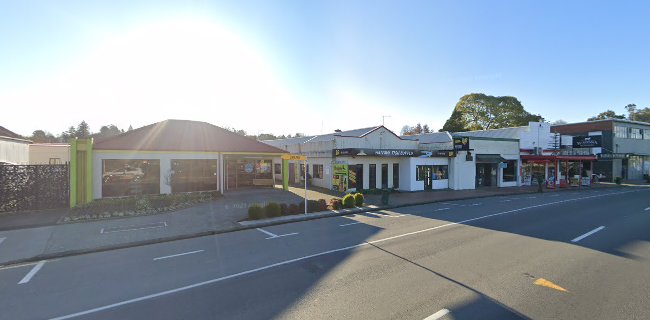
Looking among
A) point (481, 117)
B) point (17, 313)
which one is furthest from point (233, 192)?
point (481, 117)

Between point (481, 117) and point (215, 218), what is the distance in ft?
179

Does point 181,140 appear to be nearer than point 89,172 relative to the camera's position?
No

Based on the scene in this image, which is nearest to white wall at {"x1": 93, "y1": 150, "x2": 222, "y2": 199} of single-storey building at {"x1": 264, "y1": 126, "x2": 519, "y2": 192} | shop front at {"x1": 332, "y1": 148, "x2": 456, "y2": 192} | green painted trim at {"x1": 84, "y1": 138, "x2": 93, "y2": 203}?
green painted trim at {"x1": 84, "y1": 138, "x2": 93, "y2": 203}

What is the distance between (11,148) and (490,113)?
202 feet

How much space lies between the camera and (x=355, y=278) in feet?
21.5

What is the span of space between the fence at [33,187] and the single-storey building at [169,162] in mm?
556

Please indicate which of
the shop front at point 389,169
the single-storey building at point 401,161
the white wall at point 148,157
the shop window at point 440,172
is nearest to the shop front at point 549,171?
the single-storey building at point 401,161

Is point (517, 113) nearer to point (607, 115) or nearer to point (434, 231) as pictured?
point (607, 115)

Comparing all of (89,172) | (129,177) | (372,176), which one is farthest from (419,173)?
(89,172)

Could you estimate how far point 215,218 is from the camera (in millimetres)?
13430

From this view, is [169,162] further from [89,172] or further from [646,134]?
[646,134]

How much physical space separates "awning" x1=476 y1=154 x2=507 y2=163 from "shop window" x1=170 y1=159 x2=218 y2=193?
2235 centimetres

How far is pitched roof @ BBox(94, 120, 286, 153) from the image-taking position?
18.2m

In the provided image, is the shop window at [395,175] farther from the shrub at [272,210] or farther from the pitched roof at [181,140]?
the shrub at [272,210]
